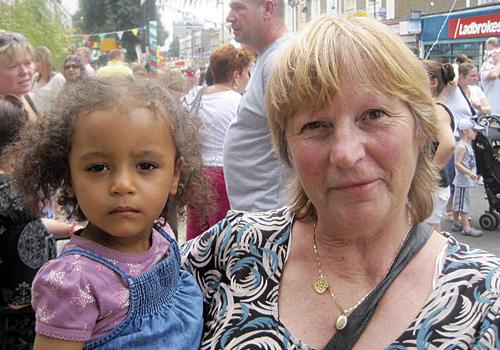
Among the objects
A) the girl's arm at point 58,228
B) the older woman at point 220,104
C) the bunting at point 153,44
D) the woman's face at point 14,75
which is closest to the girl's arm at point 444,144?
the older woman at point 220,104

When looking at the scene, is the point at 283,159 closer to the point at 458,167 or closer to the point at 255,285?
the point at 255,285

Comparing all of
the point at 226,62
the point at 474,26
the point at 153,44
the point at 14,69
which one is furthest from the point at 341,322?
the point at 474,26

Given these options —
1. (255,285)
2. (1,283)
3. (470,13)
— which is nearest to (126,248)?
(255,285)

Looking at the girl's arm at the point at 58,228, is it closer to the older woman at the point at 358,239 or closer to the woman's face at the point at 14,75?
the older woman at the point at 358,239

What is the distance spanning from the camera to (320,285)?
1.75 metres

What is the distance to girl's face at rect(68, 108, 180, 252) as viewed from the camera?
5.72 feet

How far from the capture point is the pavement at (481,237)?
6.86 m

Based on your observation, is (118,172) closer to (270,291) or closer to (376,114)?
(270,291)

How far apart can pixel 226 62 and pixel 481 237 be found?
12.4 feet

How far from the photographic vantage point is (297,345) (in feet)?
5.31

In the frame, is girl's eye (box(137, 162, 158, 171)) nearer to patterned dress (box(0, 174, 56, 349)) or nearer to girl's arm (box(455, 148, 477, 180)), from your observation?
patterned dress (box(0, 174, 56, 349))

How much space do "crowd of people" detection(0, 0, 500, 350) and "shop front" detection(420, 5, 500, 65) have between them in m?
20.6

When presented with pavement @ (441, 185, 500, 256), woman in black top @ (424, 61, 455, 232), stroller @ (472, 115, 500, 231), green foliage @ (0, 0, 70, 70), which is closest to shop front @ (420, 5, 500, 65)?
green foliage @ (0, 0, 70, 70)

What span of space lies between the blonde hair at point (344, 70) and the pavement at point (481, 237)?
5281 mm
